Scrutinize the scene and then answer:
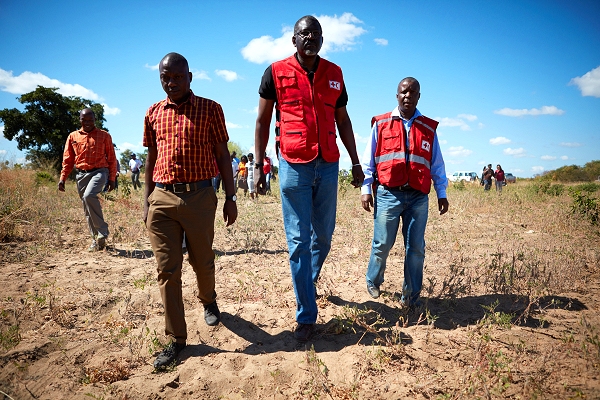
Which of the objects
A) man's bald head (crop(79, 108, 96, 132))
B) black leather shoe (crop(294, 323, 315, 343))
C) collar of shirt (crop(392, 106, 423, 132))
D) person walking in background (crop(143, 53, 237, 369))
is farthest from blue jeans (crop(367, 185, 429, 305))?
man's bald head (crop(79, 108, 96, 132))

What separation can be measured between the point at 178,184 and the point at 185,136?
1.18 ft

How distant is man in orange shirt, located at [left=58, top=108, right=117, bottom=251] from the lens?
5520mm

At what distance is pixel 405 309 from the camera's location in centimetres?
330

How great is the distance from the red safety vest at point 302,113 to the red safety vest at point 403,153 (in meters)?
0.69

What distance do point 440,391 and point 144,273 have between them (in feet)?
11.8

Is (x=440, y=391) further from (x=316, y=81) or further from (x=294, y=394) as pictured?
(x=316, y=81)

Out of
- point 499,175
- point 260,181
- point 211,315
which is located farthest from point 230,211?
point 499,175

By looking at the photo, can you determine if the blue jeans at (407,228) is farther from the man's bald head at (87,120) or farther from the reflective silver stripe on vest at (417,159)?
the man's bald head at (87,120)

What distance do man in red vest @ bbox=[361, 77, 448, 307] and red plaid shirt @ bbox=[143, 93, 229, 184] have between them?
150 centimetres

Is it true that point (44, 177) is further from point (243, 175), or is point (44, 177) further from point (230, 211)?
point (230, 211)

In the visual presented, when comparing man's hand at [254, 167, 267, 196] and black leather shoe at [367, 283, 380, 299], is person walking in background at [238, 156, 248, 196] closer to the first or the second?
black leather shoe at [367, 283, 380, 299]

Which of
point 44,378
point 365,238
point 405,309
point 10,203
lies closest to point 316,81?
point 405,309

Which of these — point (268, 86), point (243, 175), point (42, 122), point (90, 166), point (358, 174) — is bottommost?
point (358, 174)

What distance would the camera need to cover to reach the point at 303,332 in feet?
9.18
